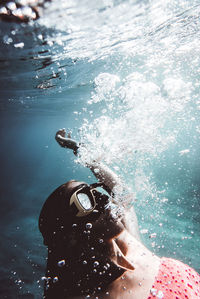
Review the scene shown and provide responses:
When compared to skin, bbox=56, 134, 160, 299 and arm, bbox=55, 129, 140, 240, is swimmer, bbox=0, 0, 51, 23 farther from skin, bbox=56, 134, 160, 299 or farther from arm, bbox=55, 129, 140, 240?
skin, bbox=56, 134, 160, 299

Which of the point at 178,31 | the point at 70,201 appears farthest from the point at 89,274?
the point at 178,31

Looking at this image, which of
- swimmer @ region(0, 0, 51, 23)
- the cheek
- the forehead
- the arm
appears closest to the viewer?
the cheek

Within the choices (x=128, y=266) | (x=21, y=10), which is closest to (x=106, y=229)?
(x=128, y=266)

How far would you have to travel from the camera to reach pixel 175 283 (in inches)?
92.4

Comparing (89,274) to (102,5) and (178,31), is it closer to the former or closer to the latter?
(102,5)

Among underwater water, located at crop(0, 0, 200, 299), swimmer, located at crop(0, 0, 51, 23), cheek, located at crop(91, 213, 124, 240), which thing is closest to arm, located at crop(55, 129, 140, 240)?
underwater water, located at crop(0, 0, 200, 299)

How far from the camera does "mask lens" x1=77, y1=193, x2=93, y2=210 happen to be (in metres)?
2.36

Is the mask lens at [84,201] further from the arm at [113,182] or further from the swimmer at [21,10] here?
the swimmer at [21,10]

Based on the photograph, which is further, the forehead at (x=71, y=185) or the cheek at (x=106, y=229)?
the forehead at (x=71, y=185)

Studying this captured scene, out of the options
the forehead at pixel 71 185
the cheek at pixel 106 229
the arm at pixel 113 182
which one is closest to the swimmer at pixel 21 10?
the arm at pixel 113 182

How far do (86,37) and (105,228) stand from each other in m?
6.96

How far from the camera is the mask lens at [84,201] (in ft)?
7.75

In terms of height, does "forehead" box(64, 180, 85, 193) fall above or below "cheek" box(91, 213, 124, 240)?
above

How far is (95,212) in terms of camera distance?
8.07 ft
